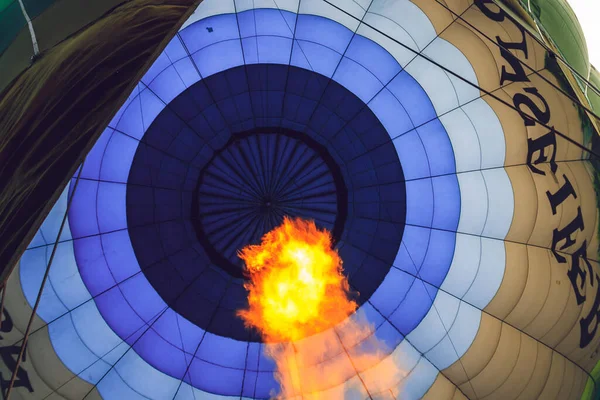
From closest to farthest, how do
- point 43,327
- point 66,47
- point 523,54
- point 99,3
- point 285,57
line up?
point 66,47 → point 99,3 → point 523,54 → point 43,327 → point 285,57

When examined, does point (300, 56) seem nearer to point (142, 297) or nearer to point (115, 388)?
point (142, 297)

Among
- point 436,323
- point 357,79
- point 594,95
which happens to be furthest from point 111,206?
point 594,95

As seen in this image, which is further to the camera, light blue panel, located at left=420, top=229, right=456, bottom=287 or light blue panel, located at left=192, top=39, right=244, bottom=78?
light blue panel, located at left=420, top=229, right=456, bottom=287

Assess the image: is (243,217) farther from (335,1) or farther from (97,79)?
(97,79)

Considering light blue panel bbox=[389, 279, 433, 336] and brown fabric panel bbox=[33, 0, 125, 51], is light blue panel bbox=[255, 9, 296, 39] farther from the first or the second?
light blue panel bbox=[389, 279, 433, 336]

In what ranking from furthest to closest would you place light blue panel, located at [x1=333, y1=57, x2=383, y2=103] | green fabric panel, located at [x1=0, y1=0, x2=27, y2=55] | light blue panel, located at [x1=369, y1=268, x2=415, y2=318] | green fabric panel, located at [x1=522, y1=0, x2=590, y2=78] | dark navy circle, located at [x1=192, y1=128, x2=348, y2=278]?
1. dark navy circle, located at [x1=192, y1=128, x2=348, y2=278]
2. light blue panel, located at [x1=369, y1=268, x2=415, y2=318]
3. light blue panel, located at [x1=333, y1=57, x2=383, y2=103]
4. green fabric panel, located at [x1=522, y1=0, x2=590, y2=78]
5. green fabric panel, located at [x1=0, y1=0, x2=27, y2=55]

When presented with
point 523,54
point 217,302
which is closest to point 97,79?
point 217,302

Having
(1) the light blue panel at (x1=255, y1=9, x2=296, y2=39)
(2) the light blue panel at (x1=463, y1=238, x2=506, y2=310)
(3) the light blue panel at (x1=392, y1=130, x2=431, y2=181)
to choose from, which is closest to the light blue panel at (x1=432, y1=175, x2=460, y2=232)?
(3) the light blue panel at (x1=392, y1=130, x2=431, y2=181)
